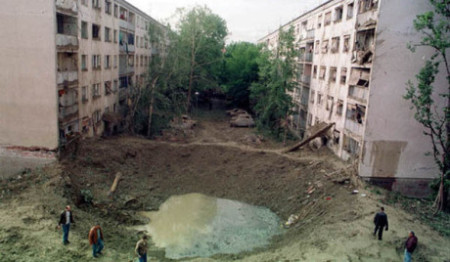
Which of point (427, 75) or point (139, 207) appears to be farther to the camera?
point (139, 207)

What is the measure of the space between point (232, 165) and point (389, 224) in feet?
43.3

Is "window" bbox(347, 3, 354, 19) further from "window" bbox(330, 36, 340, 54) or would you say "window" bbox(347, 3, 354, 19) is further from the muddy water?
the muddy water

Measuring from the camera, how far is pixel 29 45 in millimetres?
22172

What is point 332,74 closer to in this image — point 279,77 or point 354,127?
point 279,77

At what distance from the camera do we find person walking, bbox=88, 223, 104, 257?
14492 mm

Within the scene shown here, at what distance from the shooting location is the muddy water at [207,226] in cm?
1847

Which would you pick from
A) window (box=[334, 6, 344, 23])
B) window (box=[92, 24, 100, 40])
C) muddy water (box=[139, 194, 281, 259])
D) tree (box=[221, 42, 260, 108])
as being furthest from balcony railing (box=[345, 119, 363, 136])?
tree (box=[221, 42, 260, 108])

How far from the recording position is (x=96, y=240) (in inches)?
576

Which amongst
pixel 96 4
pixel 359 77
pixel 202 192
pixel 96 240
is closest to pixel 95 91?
pixel 96 4

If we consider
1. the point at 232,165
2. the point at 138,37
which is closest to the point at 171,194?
the point at 232,165

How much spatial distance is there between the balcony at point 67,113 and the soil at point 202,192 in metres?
2.25

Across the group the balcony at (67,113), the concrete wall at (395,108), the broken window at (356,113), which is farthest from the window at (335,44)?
the balcony at (67,113)

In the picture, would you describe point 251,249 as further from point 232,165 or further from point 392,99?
point 392,99

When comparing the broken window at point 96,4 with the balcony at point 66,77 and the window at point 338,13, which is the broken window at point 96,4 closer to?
the balcony at point 66,77
